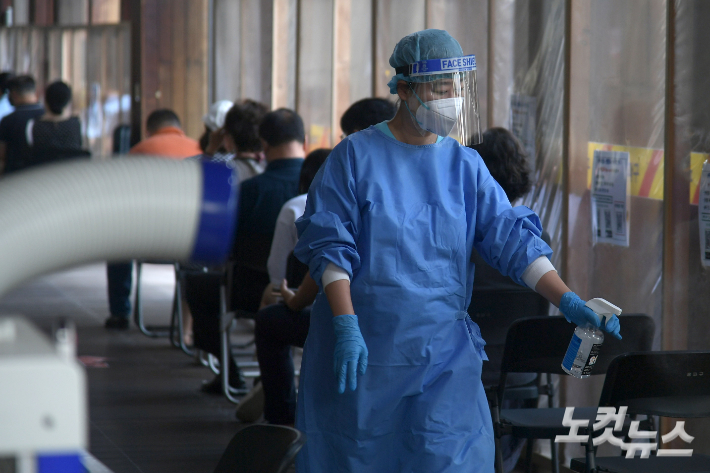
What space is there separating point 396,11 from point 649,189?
241 centimetres

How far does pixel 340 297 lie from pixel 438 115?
0.51m

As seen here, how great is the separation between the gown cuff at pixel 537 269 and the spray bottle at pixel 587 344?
12cm

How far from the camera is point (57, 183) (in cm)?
62

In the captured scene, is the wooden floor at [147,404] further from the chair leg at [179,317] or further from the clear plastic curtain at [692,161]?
the clear plastic curtain at [692,161]

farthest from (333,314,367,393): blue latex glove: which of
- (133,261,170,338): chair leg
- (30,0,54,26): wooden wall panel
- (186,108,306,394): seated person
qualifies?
(30,0,54,26): wooden wall panel

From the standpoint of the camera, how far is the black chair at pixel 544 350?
108 inches

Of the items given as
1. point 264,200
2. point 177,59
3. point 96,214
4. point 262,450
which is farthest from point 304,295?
point 177,59

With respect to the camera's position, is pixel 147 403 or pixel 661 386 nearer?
pixel 661 386

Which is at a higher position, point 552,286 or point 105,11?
point 105,11

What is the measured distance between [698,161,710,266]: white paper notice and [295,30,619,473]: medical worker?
2.47 ft

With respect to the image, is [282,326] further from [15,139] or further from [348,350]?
[15,139]

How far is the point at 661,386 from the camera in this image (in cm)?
240

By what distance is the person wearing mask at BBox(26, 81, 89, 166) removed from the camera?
21.3ft

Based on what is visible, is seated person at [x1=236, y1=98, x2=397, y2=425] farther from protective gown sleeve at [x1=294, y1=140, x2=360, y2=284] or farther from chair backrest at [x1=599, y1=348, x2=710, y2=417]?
chair backrest at [x1=599, y1=348, x2=710, y2=417]
